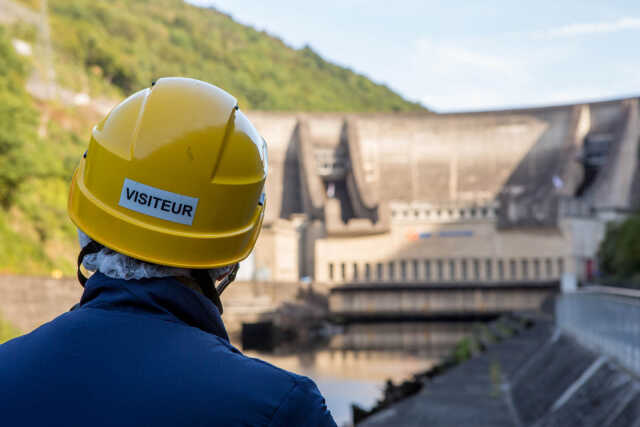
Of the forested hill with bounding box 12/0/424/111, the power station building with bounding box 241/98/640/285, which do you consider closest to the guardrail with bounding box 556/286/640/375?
the power station building with bounding box 241/98/640/285

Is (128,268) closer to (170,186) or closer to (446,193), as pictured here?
(170,186)

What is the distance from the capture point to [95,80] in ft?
163

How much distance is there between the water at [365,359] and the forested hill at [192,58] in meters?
23.9

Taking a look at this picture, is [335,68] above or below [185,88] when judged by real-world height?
above

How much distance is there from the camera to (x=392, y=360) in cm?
2272

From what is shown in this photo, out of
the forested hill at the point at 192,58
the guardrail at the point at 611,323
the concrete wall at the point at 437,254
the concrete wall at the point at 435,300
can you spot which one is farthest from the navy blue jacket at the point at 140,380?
the forested hill at the point at 192,58

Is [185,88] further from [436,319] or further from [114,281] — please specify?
[436,319]

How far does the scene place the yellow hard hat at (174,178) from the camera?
124 cm

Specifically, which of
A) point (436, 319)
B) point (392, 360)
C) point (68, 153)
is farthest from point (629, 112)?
point (68, 153)

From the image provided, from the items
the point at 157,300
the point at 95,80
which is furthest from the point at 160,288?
the point at 95,80

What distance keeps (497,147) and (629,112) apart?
26.5ft

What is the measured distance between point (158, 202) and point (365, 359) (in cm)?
2221

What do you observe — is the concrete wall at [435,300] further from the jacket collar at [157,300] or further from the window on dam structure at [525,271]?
the jacket collar at [157,300]

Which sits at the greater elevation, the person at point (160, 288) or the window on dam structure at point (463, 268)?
the person at point (160, 288)
